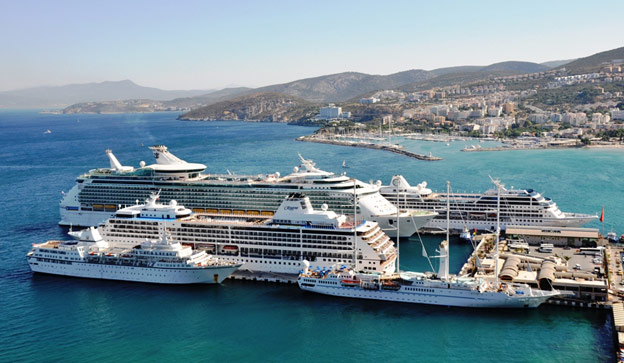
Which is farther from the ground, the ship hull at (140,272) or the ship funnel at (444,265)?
the ship funnel at (444,265)

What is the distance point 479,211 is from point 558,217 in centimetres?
492

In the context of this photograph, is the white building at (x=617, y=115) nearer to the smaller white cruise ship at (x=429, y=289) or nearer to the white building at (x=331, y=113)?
the white building at (x=331, y=113)

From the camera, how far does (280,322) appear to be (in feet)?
73.7

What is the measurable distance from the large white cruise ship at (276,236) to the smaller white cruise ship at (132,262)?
1.05 metres

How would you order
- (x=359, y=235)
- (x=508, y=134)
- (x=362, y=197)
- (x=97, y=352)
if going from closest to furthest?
1. (x=97, y=352)
2. (x=359, y=235)
3. (x=362, y=197)
4. (x=508, y=134)

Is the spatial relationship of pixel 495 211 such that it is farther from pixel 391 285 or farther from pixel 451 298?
pixel 391 285

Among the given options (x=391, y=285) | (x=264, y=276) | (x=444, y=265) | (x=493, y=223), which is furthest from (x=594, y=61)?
(x=264, y=276)

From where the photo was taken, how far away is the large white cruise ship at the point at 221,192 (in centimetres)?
3334

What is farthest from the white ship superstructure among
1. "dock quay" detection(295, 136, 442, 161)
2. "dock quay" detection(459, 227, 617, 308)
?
→ "dock quay" detection(295, 136, 442, 161)

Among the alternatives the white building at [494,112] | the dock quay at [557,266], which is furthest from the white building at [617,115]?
the dock quay at [557,266]

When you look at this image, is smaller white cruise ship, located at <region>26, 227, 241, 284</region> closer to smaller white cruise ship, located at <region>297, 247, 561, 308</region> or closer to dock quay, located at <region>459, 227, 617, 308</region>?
smaller white cruise ship, located at <region>297, 247, 561, 308</region>

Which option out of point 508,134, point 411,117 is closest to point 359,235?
point 508,134

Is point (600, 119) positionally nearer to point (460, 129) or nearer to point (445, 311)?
point (460, 129)

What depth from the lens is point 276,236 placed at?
88.9ft
